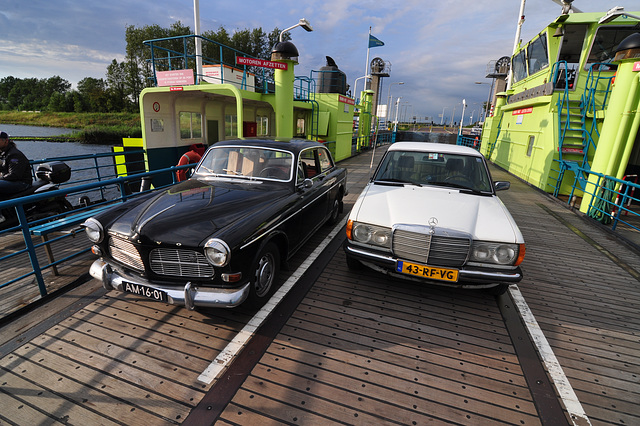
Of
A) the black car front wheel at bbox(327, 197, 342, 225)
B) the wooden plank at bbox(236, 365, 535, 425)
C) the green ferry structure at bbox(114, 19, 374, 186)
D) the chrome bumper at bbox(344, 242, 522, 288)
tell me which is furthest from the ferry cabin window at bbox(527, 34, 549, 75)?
the wooden plank at bbox(236, 365, 535, 425)

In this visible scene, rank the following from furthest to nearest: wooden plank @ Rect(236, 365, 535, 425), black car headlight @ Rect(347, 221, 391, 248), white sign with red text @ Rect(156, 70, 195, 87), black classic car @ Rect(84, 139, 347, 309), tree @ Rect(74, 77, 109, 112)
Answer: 1. tree @ Rect(74, 77, 109, 112)
2. white sign with red text @ Rect(156, 70, 195, 87)
3. black car headlight @ Rect(347, 221, 391, 248)
4. black classic car @ Rect(84, 139, 347, 309)
5. wooden plank @ Rect(236, 365, 535, 425)

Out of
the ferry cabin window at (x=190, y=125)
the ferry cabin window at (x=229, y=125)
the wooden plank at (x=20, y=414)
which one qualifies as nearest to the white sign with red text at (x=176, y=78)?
the ferry cabin window at (x=190, y=125)

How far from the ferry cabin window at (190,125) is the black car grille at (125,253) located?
918cm

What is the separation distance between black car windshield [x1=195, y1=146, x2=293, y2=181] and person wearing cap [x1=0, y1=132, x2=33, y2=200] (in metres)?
3.58

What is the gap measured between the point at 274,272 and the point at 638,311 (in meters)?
4.58

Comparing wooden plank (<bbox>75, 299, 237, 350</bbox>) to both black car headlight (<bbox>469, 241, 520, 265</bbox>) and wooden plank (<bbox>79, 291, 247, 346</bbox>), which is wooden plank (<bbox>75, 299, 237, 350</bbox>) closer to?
wooden plank (<bbox>79, 291, 247, 346</bbox>)

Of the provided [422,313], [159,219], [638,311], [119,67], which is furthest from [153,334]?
[119,67]

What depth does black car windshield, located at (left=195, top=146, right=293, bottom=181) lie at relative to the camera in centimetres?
429

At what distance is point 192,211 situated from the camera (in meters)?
3.22

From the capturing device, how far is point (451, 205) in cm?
378

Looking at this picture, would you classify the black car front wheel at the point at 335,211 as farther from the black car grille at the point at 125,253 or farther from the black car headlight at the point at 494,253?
the black car grille at the point at 125,253

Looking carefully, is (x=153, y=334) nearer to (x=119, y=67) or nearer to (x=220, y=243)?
(x=220, y=243)

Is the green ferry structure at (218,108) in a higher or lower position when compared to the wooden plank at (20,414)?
higher

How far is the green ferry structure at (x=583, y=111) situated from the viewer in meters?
7.07
